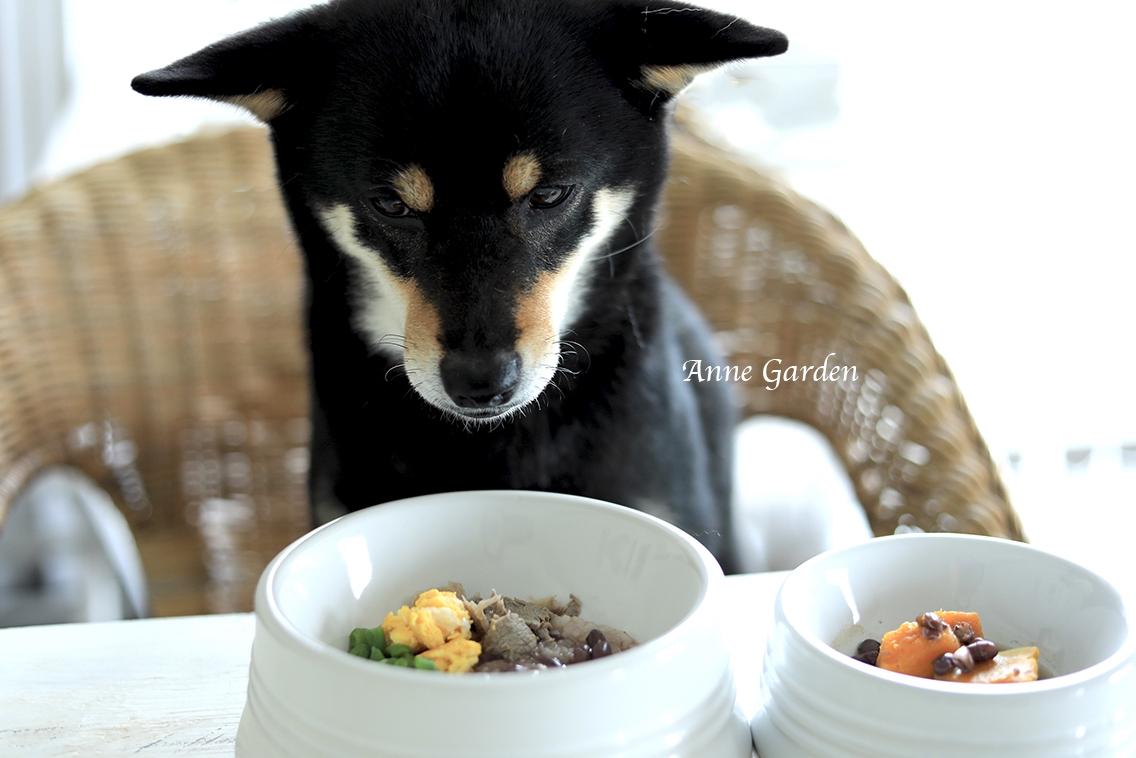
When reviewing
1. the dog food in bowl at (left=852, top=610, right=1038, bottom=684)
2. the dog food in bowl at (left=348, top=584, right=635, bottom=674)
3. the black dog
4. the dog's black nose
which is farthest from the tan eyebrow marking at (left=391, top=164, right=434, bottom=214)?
the dog food in bowl at (left=852, top=610, right=1038, bottom=684)

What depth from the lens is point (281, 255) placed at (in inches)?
50.6

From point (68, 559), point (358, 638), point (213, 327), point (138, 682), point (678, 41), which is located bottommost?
point (68, 559)

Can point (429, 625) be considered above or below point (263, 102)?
below

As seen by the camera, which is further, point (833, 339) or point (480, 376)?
point (833, 339)

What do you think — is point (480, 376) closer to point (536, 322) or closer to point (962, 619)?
point (536, 322)

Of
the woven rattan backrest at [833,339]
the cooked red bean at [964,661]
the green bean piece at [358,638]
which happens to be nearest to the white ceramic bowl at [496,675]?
the green bean piece at [358,638]

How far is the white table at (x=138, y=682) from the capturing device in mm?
568

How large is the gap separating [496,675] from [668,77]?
17.6 inches

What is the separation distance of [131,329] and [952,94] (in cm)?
115

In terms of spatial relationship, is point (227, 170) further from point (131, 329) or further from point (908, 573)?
point (908, 573)

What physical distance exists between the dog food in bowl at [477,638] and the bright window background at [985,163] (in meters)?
0.72

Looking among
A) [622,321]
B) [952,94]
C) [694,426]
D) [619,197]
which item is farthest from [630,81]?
[952,94]

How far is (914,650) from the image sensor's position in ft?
1.55

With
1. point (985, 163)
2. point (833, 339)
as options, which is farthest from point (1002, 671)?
point (985, 163)
